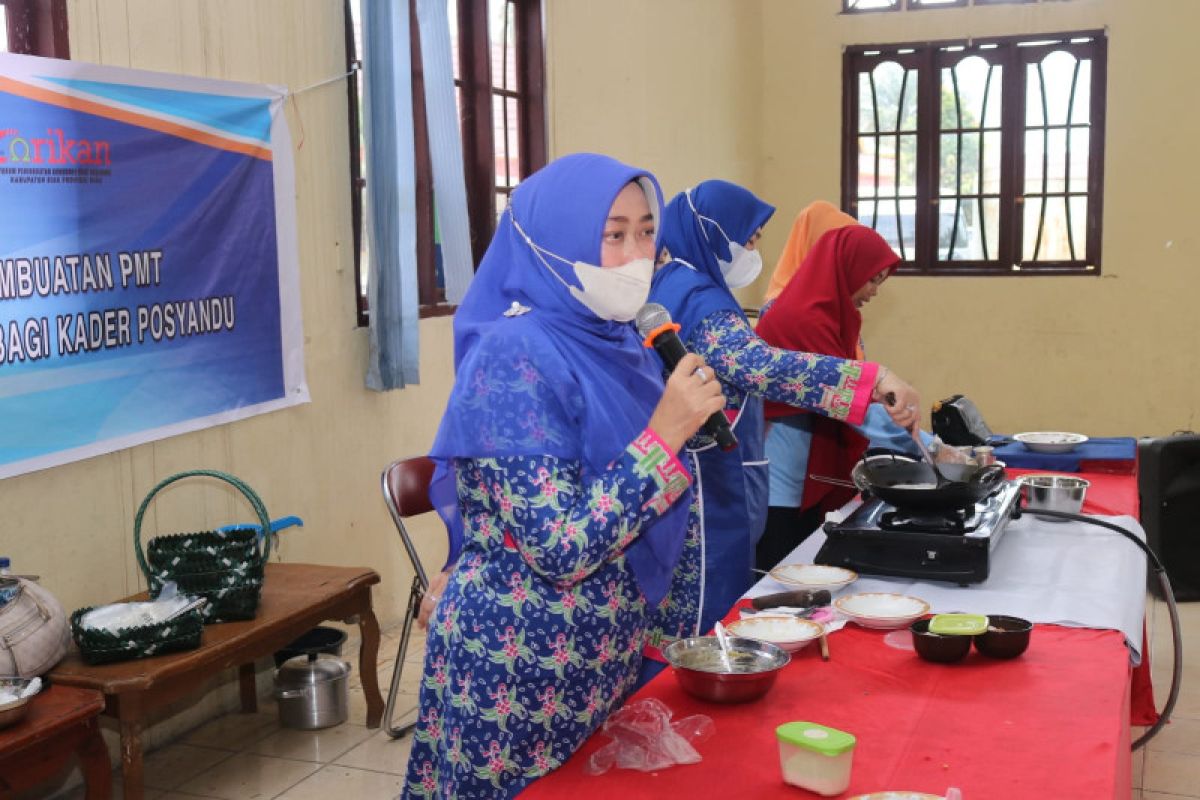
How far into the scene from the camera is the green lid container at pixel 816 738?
4.34 feet

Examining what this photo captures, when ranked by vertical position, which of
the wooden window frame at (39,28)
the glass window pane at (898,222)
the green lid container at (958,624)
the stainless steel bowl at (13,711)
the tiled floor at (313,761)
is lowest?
the tiled floor at (313,761)

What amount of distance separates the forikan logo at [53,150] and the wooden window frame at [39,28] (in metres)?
0.22

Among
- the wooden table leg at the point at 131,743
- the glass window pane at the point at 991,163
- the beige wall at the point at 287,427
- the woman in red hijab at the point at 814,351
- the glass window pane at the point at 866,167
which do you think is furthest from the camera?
the glass window pane at the point at 866,167

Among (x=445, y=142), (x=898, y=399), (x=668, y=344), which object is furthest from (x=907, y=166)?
(x=668, y=344)

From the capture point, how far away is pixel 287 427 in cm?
360

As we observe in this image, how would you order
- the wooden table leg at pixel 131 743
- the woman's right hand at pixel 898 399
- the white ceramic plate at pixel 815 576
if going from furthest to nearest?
the wooden table leg at pixel 131 743 < the woman's right hand at pixel 898 399 < the white ceramic plate at pixel 815 576

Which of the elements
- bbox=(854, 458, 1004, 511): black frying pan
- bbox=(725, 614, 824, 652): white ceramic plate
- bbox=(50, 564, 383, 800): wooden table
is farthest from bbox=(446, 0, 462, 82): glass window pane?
bbox=(725, 614, 824, 652): white ceramic plate

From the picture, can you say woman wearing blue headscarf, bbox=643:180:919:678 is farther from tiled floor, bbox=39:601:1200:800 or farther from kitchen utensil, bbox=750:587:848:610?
tiled floor, bbox=39:601:1200:800

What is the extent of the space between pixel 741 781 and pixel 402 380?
2.70m

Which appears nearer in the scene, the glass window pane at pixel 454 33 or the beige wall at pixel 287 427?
Result: the beige wall at pixel 287 427

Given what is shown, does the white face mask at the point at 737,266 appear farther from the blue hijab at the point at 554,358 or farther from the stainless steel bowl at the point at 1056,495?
the blue hijab at the point at 554,358

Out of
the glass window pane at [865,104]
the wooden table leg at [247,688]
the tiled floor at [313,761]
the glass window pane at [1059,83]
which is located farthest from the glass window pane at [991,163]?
the wooden table leg at [247,688]

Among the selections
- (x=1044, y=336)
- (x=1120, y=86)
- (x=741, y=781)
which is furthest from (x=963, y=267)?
(x=741, y=781)

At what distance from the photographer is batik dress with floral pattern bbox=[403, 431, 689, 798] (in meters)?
1.44
